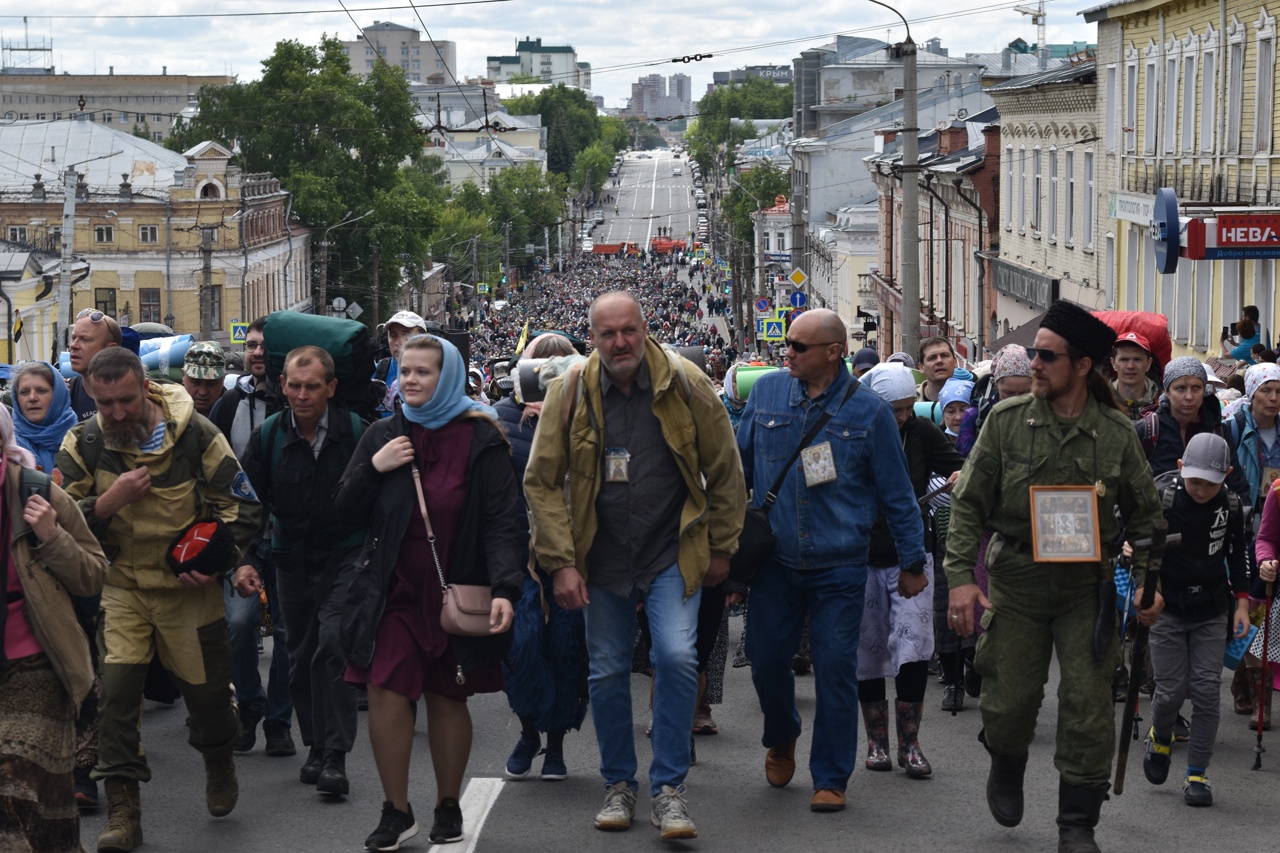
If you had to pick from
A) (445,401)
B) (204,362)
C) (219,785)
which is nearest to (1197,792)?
(445,401)

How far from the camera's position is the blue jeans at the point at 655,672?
6605 mm

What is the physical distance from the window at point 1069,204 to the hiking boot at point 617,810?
2992 centimetres

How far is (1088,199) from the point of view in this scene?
113 ft

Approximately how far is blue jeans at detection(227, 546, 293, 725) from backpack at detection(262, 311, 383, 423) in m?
0.80

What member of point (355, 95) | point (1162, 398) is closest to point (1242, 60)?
point (1162, 398)

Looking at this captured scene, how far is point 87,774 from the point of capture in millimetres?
7172

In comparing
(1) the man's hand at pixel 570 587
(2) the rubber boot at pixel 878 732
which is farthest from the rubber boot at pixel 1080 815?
(1) the man's hand at pixel 570 587

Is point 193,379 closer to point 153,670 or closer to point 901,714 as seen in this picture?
point 153,670

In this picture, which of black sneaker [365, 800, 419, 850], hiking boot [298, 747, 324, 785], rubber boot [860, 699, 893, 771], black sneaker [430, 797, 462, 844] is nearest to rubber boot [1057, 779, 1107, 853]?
rubber boot [860, 699, 893, 771]

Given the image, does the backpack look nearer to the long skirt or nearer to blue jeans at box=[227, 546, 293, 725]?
blue jeans at box=[227, 546, 293, 725]

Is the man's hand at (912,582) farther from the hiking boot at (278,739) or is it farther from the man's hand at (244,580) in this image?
the hiking boot at (278,739)

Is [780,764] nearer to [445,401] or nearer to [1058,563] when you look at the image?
[1058,563]

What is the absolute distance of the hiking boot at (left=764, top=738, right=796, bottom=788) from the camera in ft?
24.2

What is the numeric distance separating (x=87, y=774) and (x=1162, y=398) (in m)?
4.99
